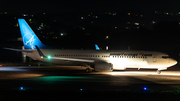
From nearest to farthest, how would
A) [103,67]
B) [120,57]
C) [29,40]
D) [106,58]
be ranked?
[103,67], [120,57], [106,58], [29,40]

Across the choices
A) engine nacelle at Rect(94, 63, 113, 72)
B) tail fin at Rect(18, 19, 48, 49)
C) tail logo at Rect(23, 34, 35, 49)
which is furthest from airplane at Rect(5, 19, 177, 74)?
tail logo at Rect(23, 34, 35, 49)

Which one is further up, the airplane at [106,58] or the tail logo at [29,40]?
the tail logo at [29,40]

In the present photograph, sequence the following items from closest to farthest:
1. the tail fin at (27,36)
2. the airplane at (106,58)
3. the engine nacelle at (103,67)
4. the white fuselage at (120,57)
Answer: the engine nacelle at (103,67) → the airplane at (106,58) → the white fuselage at (120,57) → the tail fin at (27,36)

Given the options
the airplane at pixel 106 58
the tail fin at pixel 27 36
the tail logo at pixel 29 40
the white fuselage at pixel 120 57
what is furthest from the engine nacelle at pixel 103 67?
the tail logo at pixel 29 40

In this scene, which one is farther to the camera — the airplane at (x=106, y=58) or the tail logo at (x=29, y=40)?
the tail logo at (x=29, y=40)

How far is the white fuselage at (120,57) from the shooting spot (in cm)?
2934

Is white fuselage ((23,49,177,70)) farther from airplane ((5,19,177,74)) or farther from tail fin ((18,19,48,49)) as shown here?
tail fin ((18,19,48,49))

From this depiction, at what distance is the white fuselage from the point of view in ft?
Answer: 96.3

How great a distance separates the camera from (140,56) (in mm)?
29906

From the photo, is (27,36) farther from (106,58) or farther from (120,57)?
(120,57)

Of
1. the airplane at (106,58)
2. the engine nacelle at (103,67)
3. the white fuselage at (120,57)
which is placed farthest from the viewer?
the white fuselage at (120,57)

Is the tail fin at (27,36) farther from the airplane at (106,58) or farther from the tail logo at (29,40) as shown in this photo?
the airplane at (106,58)

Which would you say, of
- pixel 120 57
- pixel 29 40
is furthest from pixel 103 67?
pixel 29 40

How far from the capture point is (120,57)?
99.1ft
